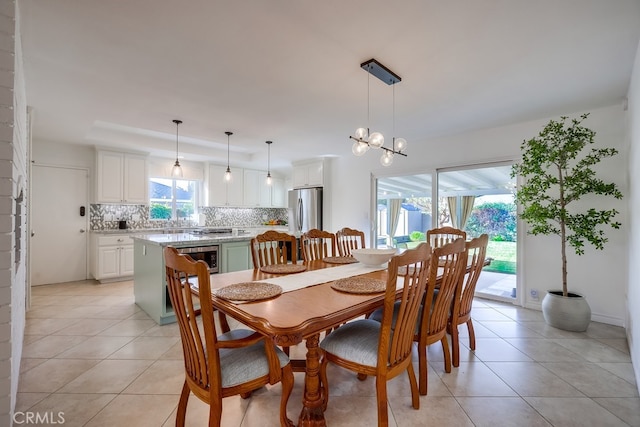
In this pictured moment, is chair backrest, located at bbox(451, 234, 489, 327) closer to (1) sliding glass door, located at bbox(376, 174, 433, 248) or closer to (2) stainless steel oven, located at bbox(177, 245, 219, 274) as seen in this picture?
(1) sliding glass door, located at bbox(376, 174, 433, 248)

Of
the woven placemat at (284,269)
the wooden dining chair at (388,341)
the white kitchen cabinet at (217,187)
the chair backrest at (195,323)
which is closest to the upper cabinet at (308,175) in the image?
the white kitchen cabinet at (217,187)

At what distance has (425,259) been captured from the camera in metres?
1.42

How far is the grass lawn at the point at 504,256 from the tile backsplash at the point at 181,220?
16.7ft

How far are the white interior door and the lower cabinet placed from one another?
3.31m

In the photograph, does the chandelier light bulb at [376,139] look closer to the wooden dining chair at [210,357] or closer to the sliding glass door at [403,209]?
the wooden dining chair at [210,357]

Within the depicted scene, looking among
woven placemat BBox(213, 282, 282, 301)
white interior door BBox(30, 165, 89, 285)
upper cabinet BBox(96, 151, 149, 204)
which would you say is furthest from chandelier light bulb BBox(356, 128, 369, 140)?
white interior door BBox(30, 165, 89, 285)

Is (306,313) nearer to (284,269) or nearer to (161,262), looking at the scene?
(284,269)

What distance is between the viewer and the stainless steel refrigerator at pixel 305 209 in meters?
5.67

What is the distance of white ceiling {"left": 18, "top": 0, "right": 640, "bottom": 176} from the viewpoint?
1649 mm

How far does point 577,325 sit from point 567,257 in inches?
33.4

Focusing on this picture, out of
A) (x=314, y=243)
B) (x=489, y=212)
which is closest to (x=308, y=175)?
(x=314, y=243)

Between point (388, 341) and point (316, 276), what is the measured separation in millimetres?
733

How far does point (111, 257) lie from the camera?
464cm

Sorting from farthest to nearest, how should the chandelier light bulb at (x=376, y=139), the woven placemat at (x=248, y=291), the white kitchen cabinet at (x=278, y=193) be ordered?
the white kitchen cabinet at (x=278, y=193), the chandelier light bulb at (x=376, y=139), the woven placemat at (x=248, y=291)
